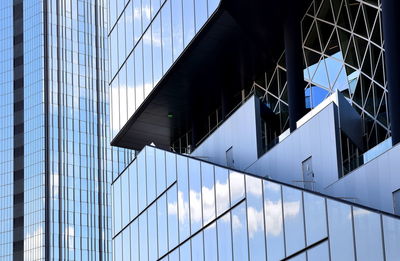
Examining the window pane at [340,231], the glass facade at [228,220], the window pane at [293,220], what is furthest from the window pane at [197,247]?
the window pane at [340,231]

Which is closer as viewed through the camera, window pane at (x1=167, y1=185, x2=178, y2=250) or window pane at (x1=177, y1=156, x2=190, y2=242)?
window pane at (x1=177, y1=156, x2=190, y2=242)

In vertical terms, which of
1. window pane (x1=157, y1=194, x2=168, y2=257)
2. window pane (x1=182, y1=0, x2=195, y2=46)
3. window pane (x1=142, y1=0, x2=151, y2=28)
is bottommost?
window pane (x1=157, y1=194, x2=168, y2=257)

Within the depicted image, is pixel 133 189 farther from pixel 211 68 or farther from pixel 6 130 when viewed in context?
pixel 6 130

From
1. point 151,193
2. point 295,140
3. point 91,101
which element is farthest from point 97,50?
point 295,140

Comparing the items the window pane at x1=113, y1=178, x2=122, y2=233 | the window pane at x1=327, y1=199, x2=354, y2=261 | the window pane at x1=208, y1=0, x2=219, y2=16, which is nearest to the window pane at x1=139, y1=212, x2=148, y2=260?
the window pane at x1=113, y1=178, x2=122, y2=233

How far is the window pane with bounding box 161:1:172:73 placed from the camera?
4159cm

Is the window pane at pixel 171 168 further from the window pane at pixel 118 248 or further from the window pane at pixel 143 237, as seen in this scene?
the window pane at pixel 118 248

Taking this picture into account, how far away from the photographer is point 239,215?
1239 inches

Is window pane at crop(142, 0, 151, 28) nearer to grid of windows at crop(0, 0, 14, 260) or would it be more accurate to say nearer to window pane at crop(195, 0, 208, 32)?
window pane at crop(195, 0, 208, 32)

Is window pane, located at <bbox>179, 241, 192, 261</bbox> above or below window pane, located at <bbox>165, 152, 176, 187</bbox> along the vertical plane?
below

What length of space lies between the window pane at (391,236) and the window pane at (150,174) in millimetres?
20517

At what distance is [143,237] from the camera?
4281 centimetres

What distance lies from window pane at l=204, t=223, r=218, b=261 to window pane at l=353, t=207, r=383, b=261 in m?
11.1

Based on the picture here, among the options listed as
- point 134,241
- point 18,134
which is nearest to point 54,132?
point 18,134
